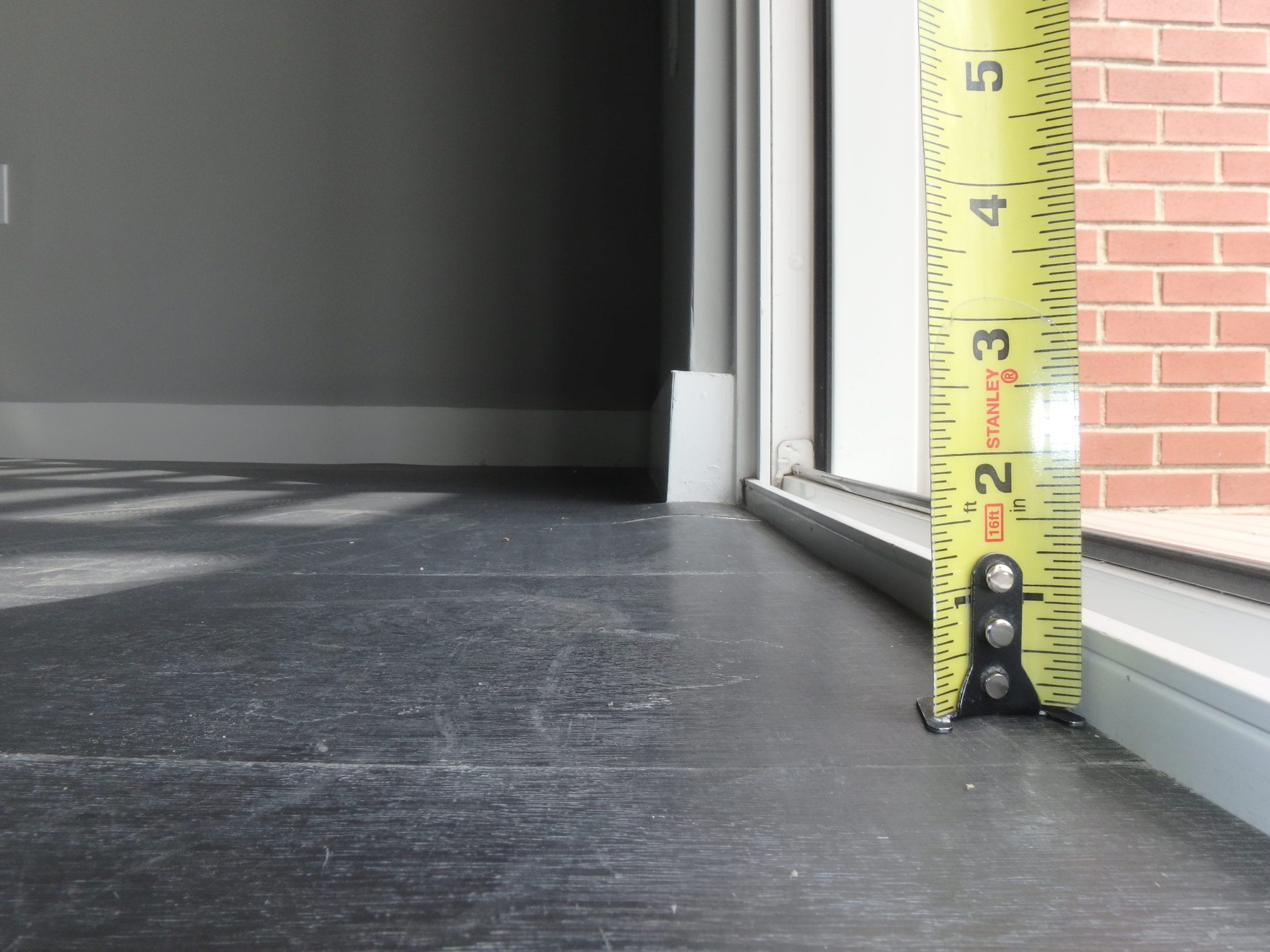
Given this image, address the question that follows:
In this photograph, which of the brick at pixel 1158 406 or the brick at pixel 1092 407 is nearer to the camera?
the brick at pixel 1158 406

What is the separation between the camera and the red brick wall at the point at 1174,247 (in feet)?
1.55

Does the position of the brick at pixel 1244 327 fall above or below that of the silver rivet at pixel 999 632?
above

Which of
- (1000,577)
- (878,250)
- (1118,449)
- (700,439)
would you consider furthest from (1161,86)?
(700,439)

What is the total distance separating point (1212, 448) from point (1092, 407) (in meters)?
0.12

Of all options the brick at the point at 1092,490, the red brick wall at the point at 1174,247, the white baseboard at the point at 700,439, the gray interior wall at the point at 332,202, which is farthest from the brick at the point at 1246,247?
the gray interior wall at the point at 332,202

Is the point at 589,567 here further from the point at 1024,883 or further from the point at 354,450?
the point at 354,450

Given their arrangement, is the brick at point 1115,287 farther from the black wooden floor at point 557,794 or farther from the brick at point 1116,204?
the black wooden floor at point 557,794

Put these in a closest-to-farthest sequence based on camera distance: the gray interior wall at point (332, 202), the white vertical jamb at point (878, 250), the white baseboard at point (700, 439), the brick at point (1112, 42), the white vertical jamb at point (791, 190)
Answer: the brick at point (1112, 42) → the white vertical jamb at point (878, 250) → the white vertical jamb at point (791, 190) → the white baseboard at point (700, 439) → the gray interior wall at point (332, 202)

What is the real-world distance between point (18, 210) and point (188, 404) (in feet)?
3.39

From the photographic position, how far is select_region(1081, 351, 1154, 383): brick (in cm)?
60

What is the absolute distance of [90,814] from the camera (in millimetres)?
391

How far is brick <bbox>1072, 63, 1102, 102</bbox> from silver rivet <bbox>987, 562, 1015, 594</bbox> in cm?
37

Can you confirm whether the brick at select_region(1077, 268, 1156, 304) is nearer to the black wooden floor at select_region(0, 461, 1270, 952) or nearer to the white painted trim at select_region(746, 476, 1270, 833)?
the white painted trim at select_region(746, 476, 1270, 833)

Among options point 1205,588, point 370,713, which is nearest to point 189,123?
point 370,713
